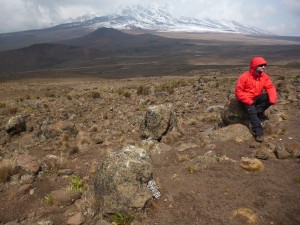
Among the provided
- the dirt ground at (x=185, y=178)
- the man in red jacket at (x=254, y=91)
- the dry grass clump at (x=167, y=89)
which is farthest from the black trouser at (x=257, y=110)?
the dry grass clump at (x=167, y=89)

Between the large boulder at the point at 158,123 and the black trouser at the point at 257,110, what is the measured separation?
2172mm

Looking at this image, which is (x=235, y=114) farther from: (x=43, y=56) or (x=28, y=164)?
(x=43, y=56)

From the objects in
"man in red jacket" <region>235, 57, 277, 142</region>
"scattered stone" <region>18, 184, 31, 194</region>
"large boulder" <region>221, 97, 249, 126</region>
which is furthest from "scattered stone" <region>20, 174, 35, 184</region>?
"man in red jacket" <region>235, 57, 277, 142</region>

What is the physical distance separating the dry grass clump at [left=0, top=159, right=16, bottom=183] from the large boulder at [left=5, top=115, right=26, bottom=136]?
185 inches

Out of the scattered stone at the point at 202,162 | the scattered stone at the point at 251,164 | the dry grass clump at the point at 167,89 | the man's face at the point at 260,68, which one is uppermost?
the man's face at the point at 260,68

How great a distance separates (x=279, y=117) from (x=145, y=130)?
401 centimetres

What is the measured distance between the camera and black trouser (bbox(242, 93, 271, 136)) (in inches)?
309

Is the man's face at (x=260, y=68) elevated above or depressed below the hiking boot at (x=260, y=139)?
above

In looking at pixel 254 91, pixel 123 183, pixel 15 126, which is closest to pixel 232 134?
pixel 254 91

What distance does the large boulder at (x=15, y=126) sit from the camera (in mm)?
11727

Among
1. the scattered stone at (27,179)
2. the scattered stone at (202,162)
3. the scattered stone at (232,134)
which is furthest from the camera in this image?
the scattered stone at (232,134)

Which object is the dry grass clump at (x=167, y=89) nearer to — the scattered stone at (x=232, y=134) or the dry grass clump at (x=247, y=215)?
the scattered stone at (x=232, y=134)

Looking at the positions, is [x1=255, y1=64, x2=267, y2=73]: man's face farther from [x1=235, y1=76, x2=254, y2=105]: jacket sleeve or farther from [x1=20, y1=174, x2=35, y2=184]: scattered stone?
[x1=20, y1=174, x2=35, y2=184]: scattered stone

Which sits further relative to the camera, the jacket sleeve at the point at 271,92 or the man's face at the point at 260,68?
the jacket sleeve at the point at 271,92
